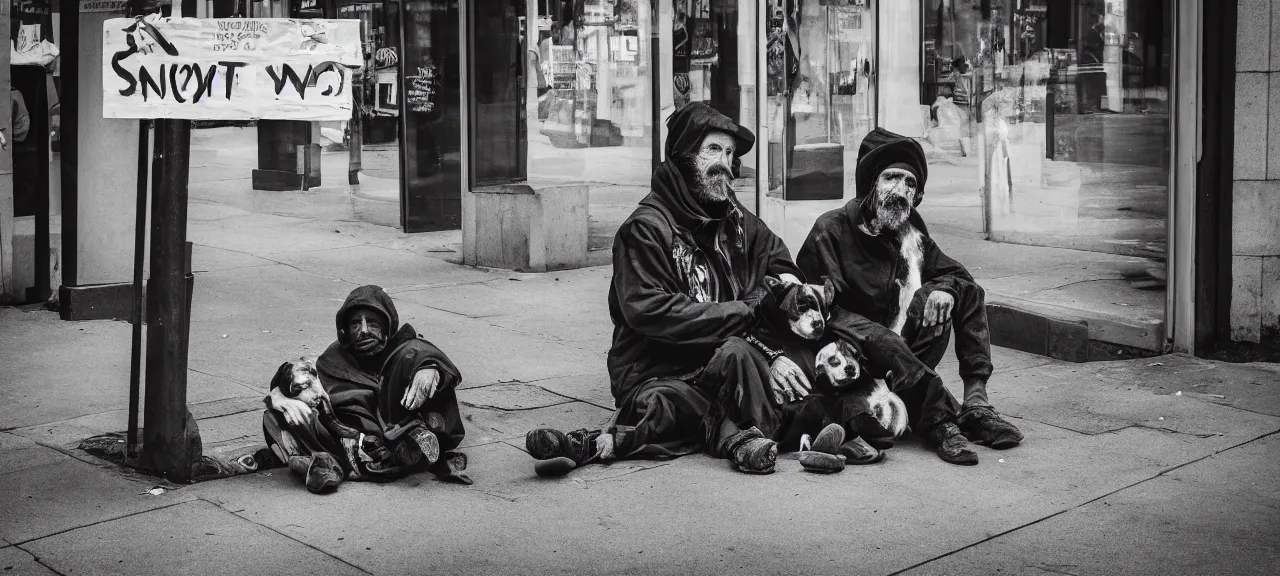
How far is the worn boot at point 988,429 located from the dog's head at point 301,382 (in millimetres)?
2558

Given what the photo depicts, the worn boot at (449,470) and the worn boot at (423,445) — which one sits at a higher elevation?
the worn boot at (423,445)

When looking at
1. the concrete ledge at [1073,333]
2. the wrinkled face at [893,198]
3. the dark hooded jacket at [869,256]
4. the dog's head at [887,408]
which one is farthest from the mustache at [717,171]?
the concrete ledge at [1073,333]

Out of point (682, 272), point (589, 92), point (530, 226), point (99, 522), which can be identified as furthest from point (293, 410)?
point (589, 92)

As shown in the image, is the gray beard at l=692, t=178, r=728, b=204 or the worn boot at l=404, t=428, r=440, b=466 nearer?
the worn boot at l=404, t=428, r=440, b=466

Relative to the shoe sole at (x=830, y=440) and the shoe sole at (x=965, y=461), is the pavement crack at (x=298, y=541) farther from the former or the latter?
the shoe sole at (x=965, y=461)

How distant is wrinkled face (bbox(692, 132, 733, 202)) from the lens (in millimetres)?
5730

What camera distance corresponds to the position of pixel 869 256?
5852 mm

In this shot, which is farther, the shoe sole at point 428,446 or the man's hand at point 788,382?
the man's hand at point 788,382

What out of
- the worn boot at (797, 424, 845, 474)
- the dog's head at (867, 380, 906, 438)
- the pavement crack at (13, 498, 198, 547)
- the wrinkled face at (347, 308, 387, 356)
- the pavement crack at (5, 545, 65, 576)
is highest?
the wrinkled face at (347, 308, 387, 356)

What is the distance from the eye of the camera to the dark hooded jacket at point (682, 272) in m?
5.53

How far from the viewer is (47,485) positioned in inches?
201

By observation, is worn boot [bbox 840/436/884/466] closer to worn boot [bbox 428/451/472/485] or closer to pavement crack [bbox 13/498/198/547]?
worn boot [bbox 428/451/472/485]

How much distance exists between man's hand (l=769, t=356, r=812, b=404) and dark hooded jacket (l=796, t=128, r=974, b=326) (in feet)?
1.39

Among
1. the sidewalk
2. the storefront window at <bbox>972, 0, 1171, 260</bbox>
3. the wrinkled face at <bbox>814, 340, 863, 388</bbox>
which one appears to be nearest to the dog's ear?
the sidewalk
